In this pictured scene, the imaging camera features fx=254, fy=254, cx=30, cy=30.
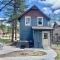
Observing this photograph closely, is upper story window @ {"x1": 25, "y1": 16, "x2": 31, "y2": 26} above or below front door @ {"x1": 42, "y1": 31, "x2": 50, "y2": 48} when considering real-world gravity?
above

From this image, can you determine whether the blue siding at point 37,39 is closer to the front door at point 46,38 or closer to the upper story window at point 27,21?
the front door at point 46,38

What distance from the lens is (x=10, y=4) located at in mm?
1494

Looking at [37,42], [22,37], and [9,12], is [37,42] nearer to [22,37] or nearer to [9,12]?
[22,37]

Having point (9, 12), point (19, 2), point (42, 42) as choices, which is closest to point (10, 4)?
point (19, 2)

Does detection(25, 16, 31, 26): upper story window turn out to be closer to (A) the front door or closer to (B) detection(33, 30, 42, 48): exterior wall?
(B) detection(33, 30, 42, 48): exterior wall

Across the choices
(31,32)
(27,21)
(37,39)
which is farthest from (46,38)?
(27,21)

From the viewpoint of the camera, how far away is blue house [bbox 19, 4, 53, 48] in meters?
6.20

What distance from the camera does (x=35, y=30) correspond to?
21.5 ft

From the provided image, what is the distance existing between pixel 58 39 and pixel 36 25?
1.18 m

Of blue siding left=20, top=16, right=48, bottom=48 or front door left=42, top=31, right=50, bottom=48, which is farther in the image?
blue siding left=20, top=16, right=48, bottom=48

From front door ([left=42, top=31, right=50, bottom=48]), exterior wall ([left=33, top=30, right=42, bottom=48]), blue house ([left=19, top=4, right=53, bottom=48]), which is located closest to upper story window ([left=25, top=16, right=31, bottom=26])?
blue house ([left=19, top=4, right=53, bottom=48])

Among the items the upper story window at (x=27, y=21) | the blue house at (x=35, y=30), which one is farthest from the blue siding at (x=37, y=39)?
the upper story window at (x=27, y=21)

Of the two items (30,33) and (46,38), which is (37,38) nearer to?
(46,38)

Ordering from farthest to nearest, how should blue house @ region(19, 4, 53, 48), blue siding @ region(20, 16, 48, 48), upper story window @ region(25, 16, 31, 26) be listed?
upper story window @ region(25, 16, 31, 26) → blue siding @ region(20, 16, 48, 48) → blue house @ region(19, 4, 53, 48)
